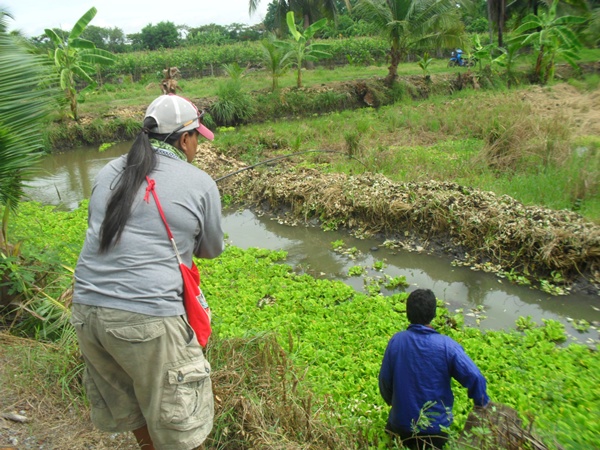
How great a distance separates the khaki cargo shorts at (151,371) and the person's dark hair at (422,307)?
138cm

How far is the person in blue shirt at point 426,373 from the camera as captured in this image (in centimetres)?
296

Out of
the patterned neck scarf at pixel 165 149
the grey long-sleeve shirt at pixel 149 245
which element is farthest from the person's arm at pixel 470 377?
the patterned neck scarf at pixel 165 149

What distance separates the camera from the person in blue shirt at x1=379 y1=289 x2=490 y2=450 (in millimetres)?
2957

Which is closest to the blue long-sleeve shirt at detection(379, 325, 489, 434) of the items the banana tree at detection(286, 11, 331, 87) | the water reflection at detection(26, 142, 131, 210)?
the water reflection at detection(26, 142, 131, 210)

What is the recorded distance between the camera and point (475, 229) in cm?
694

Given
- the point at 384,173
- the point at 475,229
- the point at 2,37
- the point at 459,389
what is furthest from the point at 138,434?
the point at 384,173

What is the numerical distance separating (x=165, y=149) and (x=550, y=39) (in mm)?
18878

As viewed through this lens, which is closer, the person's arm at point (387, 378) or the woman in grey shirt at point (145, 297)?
the woman in grey shirt at point (145, 297)

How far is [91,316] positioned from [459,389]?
305cm

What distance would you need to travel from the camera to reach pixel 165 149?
238 centimetres

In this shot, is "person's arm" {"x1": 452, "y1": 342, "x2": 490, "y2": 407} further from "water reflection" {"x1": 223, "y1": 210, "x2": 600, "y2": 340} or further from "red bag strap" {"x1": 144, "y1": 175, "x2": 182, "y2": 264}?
"water reflection" {"x1": 223, "y1": 210, "x2": 600, "y2": 340}

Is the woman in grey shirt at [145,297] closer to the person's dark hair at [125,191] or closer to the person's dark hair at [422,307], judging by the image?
the person's dark hair at [125,191]

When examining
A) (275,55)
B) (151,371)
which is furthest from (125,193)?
(275,55)

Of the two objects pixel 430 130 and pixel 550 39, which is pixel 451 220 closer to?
pixel 430 130
